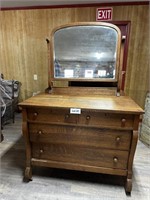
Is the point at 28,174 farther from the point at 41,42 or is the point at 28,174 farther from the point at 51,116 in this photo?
the point at 41,42

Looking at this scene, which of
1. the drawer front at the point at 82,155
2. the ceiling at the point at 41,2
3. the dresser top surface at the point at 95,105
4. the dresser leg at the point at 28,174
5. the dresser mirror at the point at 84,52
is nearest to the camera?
the dresser top surface at the point at 95,105

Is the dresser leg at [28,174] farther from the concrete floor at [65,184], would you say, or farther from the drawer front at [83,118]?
the drawer front at [83,118]

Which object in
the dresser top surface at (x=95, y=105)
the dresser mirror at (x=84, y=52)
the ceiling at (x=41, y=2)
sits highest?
the ceiling at (x=41, y=2)

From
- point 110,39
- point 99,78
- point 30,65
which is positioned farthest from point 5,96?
point 110,39

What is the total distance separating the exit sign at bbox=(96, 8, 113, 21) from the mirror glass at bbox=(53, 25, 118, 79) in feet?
4.98

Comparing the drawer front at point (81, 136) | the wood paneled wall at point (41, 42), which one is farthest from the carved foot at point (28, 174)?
the wood paneled wall at point (41, 42)

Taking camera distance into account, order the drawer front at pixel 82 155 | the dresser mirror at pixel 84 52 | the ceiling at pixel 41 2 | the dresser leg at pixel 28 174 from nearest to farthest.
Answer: the drawer front at pixel 82 155 < the dresser leg at pixel 28 174 < the dresser mirror at pixel 84 52 < the ceiling at pixel 41 2

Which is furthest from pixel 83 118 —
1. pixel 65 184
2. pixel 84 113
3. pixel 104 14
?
pixel 104 14

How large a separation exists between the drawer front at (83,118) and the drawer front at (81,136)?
5cm

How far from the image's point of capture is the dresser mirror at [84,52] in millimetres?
1721

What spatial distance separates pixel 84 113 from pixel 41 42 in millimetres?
2531

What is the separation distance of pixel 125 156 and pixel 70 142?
49 cm

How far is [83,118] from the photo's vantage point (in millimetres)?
1313

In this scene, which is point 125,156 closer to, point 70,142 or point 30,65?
point 70,142
